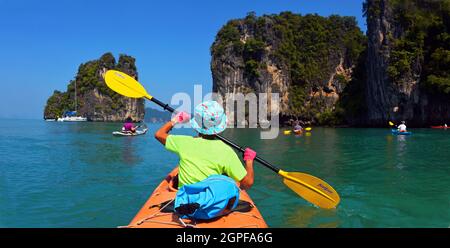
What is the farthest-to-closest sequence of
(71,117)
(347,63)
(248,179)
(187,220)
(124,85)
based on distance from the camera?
(71,117) → (347,63) → (124,85) → (248,179) → (187,220)

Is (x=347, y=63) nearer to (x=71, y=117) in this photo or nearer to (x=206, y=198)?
(x=206, y=198)

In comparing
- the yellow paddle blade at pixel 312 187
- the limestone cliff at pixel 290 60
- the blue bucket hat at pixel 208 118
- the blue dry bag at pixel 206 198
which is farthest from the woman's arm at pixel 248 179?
the limestone cliff at pixel 290 60

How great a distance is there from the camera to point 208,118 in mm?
3344

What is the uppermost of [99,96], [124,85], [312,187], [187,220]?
[99,96]

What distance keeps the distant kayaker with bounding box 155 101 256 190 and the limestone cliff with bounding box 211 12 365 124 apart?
181 ft

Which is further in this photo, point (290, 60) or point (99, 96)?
point (99, 96)

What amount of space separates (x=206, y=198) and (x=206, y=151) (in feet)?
1.38

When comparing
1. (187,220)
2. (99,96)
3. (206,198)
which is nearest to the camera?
(206,198)

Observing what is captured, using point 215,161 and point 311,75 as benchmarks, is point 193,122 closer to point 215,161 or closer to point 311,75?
point 215,161

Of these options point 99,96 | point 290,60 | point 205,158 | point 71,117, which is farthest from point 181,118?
point 99,96

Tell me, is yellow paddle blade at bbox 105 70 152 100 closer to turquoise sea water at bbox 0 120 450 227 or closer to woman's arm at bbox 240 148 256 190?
turquoise sea water at bbox 0 120 450 227

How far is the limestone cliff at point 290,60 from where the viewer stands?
59625 mm

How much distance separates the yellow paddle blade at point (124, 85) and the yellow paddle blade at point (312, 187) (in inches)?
109

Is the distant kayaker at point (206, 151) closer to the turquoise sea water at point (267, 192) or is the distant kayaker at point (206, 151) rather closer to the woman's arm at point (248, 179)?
the woman's arm at point (248, 179)
